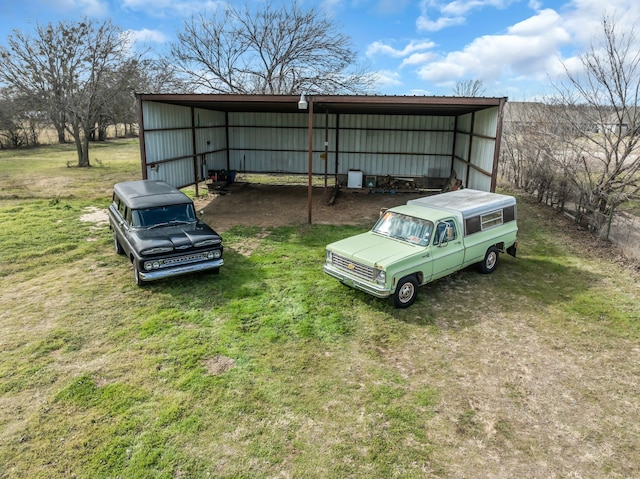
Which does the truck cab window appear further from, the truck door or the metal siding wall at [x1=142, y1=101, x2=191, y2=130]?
the metal siding wall at [x1=142, y1=101, x2=191, y2=130]

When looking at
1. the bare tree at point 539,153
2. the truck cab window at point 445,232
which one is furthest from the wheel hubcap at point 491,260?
the bare tree at point 539,153

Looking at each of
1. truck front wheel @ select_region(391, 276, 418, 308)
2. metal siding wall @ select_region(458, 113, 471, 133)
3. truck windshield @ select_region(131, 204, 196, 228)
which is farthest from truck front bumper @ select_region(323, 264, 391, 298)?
metal siding wall @ select_region(458, 113, 471, 133)

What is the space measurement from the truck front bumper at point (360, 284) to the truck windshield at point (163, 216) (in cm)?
336

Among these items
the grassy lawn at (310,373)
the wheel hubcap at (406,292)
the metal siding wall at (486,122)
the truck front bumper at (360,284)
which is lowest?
the grassy lawn at (310,373)

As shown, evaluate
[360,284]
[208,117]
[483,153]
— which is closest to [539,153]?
[483,153]

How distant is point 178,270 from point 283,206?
8120 millimetres

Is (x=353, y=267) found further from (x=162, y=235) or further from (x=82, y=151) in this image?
(x=82, y=151)

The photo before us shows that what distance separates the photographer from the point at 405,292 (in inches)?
284

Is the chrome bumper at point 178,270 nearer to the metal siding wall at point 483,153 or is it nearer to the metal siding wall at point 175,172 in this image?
the metal siding wall at point 175,172

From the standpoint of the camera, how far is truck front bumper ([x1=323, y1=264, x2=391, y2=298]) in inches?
268

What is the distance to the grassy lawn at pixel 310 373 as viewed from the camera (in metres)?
4.14

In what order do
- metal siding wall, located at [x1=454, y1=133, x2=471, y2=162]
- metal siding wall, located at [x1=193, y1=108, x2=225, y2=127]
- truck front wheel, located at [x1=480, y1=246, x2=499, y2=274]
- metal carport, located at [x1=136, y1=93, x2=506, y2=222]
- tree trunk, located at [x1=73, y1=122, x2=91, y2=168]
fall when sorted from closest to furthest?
1. truck front wheel, located at [x1=480, y1=246, x2=499, y2=274]
2. metal carport, located at [x1=136, y1=93, x2=506, y2=222]
3. metal siding wall, located at [x1=454, y1=133, x2=471, y2=162]
4. metal siding wall, located at [x1=193, y1=108, x2=225, y2=127]
5. tree trunk, located at [x1=73, y1=122, x2=91, y2=168]

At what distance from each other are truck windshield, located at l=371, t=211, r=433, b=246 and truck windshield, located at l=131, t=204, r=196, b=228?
4037 millimetres

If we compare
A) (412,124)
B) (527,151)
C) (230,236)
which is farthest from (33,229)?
(527,151)
